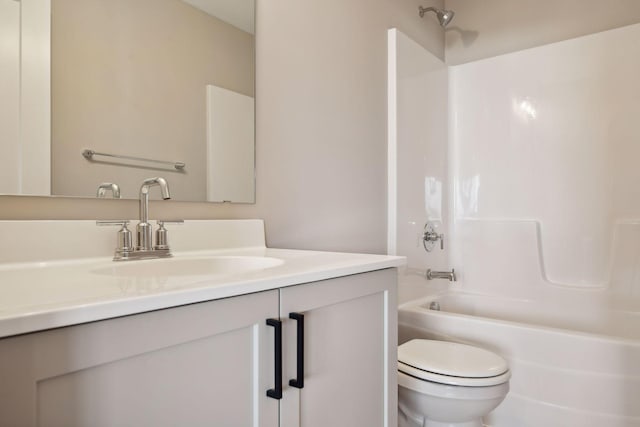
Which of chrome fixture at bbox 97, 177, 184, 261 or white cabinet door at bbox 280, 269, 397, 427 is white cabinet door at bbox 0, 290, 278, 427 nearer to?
white cabinet door at bbox 280, 269, 397, 427

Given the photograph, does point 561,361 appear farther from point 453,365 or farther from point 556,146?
point 556,146

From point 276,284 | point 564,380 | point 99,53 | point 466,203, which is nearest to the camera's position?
point 276,284

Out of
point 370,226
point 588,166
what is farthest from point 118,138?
point 588,166

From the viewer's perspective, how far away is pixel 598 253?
87.4 inches

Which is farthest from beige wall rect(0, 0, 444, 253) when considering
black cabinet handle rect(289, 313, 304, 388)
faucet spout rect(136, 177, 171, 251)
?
black cabinet handle rect(289, 313, 304, 388)

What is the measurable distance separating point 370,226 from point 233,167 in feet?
2.68

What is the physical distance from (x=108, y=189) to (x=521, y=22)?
2545 mm

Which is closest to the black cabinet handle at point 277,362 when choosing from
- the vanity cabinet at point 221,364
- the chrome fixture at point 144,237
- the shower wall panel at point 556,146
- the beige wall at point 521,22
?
the vanity cabinet at point 221,364

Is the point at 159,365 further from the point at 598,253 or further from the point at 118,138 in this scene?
the point at 598,253

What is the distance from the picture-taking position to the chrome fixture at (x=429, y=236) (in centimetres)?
234

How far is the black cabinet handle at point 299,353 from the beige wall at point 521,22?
2.47m

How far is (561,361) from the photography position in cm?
163

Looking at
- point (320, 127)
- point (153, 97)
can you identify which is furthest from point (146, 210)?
point (320, 127)

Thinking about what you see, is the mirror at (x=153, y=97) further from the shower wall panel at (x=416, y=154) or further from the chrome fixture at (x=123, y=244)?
the shower wall panel at (x=416, y=154)
